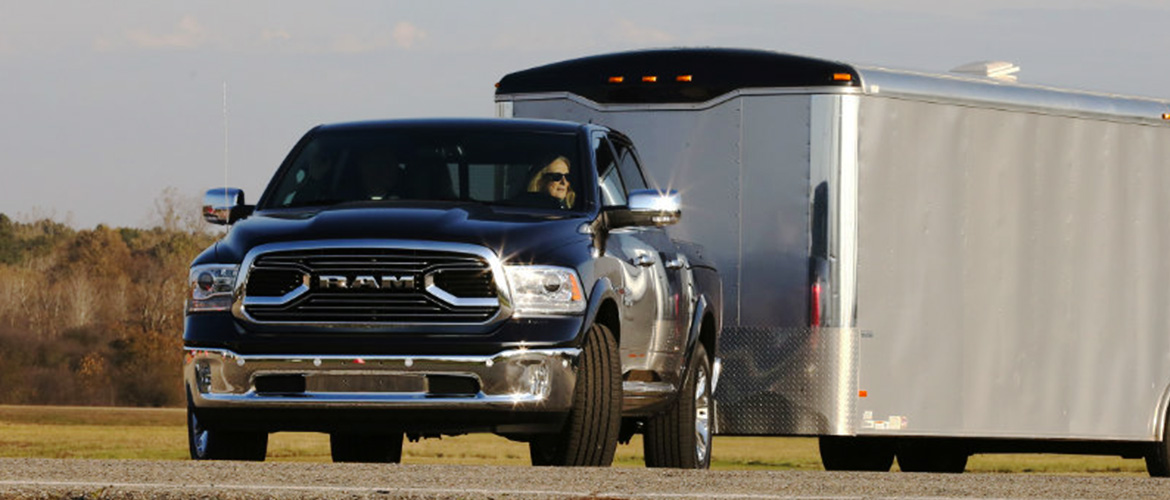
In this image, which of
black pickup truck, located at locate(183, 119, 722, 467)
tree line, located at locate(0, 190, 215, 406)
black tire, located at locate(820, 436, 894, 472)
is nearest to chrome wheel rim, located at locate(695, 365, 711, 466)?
black pickup truck, located at locate(183, 119, 722, 467)

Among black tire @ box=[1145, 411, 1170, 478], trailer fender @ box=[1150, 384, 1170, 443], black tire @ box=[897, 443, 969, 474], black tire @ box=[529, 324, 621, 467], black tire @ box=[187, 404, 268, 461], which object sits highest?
black tire @ box=[529, 324, 621, 467]

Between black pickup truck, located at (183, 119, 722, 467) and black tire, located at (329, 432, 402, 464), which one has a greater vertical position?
black pickup truck, located at (183, 119, 722, 467)

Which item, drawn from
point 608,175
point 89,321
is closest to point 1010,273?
point 608,175

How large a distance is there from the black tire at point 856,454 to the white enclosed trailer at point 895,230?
2009 mm

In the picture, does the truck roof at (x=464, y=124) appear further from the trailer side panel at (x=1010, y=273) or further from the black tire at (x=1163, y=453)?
the black tire at (x=1163, y=453)

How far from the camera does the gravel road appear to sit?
739cm

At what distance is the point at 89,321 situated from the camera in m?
137

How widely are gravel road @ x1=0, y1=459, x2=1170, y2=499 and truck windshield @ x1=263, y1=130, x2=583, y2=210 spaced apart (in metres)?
2.79

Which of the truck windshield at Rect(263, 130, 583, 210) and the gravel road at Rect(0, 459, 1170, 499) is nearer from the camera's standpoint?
the gravel road at Rect(0, 459, 1170, 499)

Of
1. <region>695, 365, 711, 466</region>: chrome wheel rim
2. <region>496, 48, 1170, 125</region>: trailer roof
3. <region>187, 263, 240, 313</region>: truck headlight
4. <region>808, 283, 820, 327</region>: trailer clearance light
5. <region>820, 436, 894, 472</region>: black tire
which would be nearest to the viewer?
<region>187, 263, 240, 313</region>: truck headlight

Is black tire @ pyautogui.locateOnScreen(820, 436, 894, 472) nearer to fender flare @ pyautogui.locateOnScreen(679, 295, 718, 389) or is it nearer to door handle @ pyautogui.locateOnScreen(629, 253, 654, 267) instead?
fender flare @ pyautogui.locateOnScreen(679, 295, 718, 389)

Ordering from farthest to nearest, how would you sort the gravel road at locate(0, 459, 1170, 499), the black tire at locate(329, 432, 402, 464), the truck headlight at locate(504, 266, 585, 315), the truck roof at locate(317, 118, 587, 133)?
the black tire at locate(329, 432, 402, 464), the truck roof at locate(317, 118, 587, 133), the truck headlight at locate(504, 266, 585, 315), the gravel road at locate(0, 459, 1170, 499)

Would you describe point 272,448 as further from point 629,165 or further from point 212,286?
point 212,286

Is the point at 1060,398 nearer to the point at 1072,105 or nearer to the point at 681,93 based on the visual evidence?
the point at 1072,105
